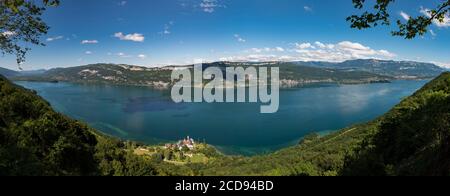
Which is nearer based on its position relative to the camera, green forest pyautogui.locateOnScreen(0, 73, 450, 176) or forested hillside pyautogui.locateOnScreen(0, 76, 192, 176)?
green forest pyautogui.locateOnScreen(0, 73, 450, 176)

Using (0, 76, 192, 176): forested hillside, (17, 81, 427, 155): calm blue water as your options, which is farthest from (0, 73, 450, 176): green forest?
(17, 81, 427, 155): calm blue water

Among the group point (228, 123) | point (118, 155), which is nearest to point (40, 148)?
point (118, 155)

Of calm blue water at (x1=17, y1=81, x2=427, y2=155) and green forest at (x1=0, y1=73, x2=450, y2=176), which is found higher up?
green forest at (x1=0, y1=73, x2=450, y2=176)

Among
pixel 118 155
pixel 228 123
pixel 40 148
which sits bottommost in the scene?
pixel 228 123

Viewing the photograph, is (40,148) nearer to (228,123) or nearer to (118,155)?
(118,155)

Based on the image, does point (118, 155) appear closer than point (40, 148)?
No

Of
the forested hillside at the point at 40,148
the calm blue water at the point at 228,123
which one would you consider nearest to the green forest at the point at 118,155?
the forested hillside at the point at 40,148

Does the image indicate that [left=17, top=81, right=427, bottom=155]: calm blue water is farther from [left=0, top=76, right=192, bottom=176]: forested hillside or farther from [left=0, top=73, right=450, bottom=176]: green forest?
[left=0, top=76, right=192, bottom=176]: forested hillside

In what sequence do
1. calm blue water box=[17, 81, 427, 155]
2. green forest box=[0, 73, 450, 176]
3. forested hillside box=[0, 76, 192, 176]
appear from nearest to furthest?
green forest box=[0, 73, 450, 176] → forested hillside box=[0, 76, 192, 176] → calm blue water box=[17, 81, 427, 155]

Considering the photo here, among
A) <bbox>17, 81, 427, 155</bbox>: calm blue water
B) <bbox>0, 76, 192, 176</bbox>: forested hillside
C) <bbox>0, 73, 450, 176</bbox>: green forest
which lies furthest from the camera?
<bbox>17, 81, 427, 155</bbox>: calm blue water
